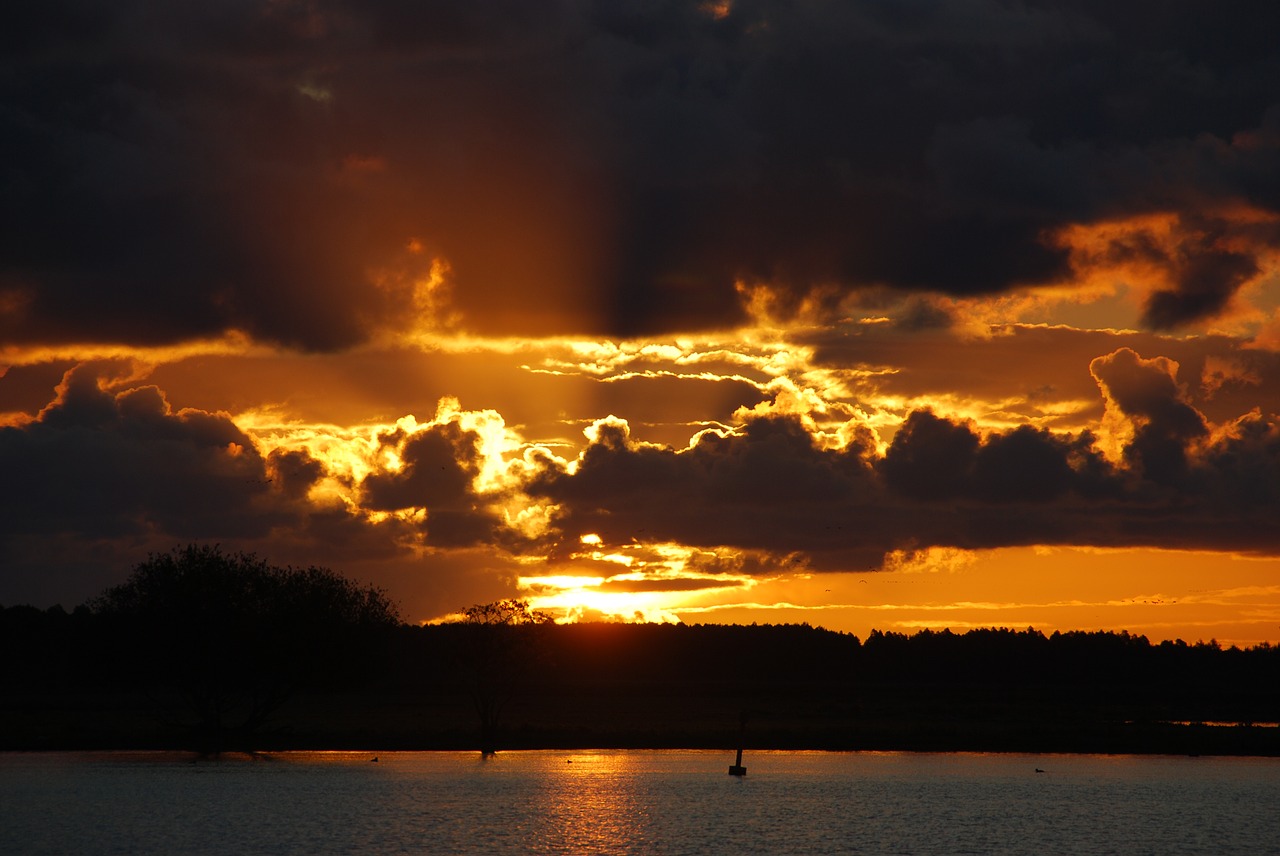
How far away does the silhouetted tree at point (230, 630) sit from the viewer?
116875 mm

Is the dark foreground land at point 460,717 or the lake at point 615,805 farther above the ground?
the dark foreground land at point 460,717

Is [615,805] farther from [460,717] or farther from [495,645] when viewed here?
[460,717]

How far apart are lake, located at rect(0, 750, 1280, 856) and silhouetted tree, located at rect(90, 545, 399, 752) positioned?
6190mm

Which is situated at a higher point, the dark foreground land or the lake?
the dark foreground land

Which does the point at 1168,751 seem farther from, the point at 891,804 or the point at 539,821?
the point at 539,821

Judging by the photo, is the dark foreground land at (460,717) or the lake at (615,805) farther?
the dark foreground land at (460,717)

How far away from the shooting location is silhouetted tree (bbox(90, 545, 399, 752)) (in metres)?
117

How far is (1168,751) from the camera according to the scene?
456 ft

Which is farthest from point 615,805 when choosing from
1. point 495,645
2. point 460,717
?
point 460,717

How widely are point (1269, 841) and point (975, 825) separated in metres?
15.6

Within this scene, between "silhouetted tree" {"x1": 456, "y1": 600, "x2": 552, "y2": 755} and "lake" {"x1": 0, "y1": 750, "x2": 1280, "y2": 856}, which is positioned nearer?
"lake" {"x1": 0, "y1": 750, "x2": 1280, "y2": 856}

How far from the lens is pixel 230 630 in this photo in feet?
385

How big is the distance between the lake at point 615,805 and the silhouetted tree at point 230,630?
6190 millimetres

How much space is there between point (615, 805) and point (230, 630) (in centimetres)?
3781
